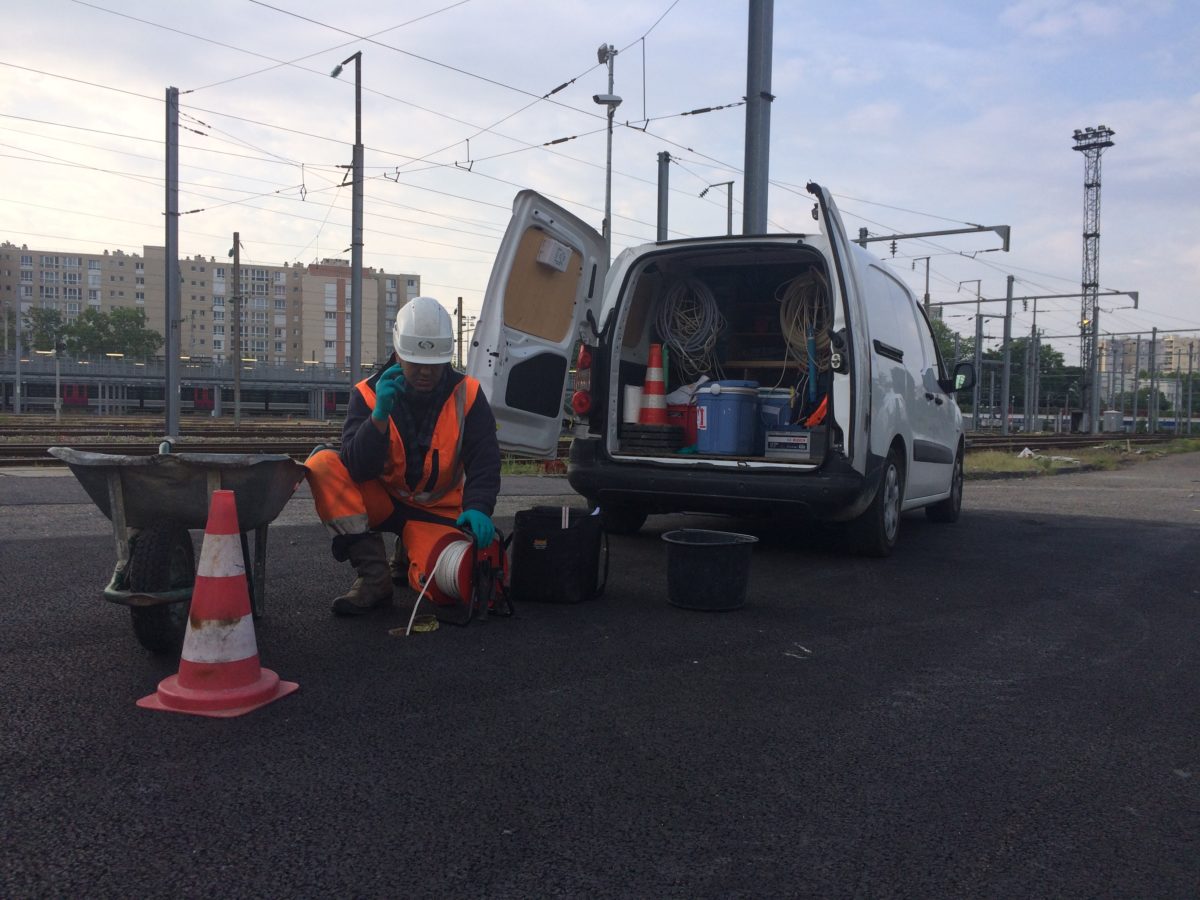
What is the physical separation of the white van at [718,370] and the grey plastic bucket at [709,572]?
109 centimetres

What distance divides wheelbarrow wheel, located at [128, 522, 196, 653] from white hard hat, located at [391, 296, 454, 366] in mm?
1317

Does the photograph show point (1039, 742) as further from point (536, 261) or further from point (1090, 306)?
point (1090, 306)

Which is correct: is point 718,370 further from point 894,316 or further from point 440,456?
point 440,456

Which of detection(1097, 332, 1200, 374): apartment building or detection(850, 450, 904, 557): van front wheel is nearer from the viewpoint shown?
detection(850, 450, 904, 557): van front wheel

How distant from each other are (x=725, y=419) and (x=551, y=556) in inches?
84.7

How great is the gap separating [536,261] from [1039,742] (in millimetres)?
4299

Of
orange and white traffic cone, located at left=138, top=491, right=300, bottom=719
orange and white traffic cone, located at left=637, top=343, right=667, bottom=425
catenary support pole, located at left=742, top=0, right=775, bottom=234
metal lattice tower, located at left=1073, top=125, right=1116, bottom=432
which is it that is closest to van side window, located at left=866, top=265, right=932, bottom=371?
orange and white traffic cone, located at left=637, top=343, right=667, bottom=425

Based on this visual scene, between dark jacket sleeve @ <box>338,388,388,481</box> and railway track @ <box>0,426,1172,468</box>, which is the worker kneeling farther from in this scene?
railway track @ <box>0,426,1172,468</box>

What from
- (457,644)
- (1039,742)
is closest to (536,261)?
(457,644)

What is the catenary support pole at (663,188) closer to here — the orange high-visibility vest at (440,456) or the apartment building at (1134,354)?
the orange high-visibility vest at (440,456)

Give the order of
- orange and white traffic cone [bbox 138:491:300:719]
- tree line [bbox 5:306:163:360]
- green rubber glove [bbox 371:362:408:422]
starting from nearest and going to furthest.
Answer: orange and white traffic cone [bbox 138:491:300:719], green rubber glove [bbox 371:362:408:422], tree line [bbox 5:306:163:360]

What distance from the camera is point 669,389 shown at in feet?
25.1

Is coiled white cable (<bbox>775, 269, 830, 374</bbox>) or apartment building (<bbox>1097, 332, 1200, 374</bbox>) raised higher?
apartment building (<bbox>1097, 332, 1200, 374</bbox>)

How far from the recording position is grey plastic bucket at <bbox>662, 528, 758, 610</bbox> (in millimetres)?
5305
